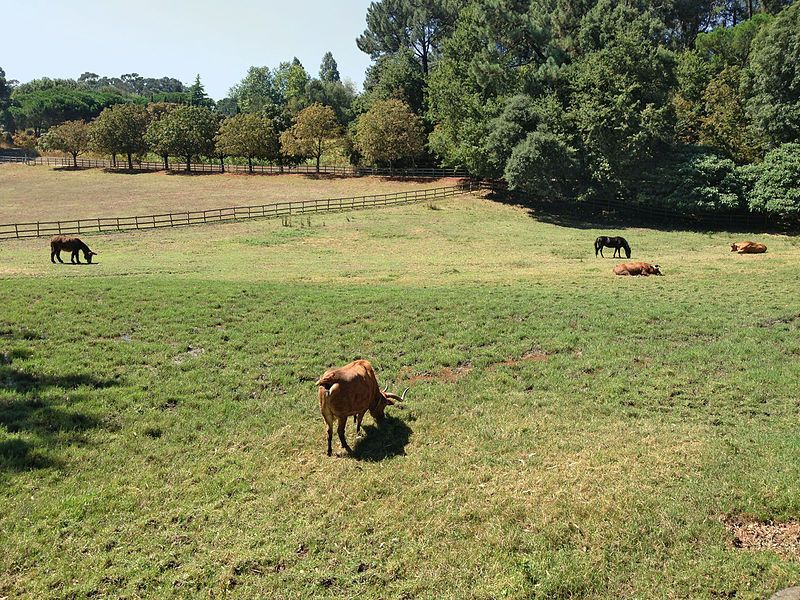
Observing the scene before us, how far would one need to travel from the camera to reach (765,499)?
606cm

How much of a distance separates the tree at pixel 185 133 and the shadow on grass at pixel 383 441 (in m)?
65.5

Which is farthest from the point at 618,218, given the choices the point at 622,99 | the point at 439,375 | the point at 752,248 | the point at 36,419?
the point at 36,419

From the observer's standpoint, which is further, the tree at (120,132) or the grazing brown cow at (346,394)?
the tree at (120,132)

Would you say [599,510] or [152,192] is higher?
[152,192]

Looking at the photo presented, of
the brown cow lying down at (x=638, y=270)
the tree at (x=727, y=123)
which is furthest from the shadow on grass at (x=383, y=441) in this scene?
the tree at (x=727, y=123)

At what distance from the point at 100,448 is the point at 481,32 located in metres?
46.7

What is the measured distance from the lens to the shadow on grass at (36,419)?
7.22 metres

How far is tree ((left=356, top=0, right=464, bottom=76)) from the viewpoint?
7281 centimetres

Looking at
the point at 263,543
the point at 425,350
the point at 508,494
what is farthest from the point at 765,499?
the point at 425,350

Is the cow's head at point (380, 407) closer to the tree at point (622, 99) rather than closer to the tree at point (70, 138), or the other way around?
the tree at point (622, 99)

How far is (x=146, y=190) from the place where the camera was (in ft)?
→ 182

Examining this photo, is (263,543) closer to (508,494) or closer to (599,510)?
(508,494)

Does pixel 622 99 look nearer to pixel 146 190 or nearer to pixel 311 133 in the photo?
pixel 311 133

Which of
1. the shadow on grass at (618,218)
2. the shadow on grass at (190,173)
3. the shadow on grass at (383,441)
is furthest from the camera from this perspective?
the shadow on grass at (190,173)
